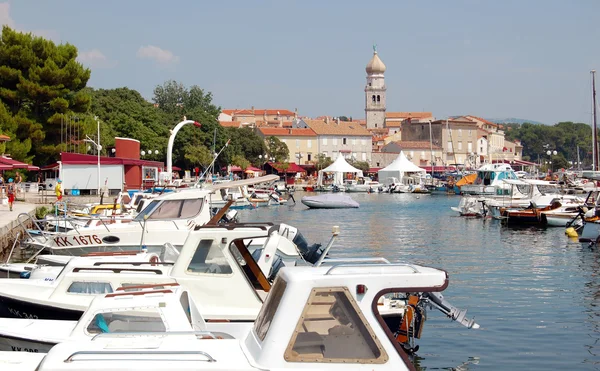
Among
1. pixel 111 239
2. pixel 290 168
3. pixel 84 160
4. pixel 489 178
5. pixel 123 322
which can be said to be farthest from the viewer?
pixel 290 168

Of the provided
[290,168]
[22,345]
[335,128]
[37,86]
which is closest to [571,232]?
[22,345]

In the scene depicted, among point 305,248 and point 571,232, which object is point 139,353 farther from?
point 571,232

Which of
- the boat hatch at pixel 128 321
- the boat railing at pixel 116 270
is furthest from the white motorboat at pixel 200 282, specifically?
the boat hatch at pixel 128 321

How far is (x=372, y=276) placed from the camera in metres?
7.52

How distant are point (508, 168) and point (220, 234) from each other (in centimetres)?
7878

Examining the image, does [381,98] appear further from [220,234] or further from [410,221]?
[220,234]

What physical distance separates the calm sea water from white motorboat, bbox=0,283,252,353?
15.6 feet

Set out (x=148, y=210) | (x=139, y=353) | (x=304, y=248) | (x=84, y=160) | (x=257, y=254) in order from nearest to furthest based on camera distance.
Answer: (x=139, y=353)
(x=257, y=254)
(x=304, y=248)
(x=148, y=210)
(x=84, y=160)

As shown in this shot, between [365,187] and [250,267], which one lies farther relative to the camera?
[365,187]

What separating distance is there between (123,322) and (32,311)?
108 inches

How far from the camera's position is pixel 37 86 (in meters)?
59.1

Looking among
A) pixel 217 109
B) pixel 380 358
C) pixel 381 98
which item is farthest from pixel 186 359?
pixel 381 98

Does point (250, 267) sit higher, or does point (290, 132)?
point (290, 132)

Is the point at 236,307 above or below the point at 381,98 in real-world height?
below
